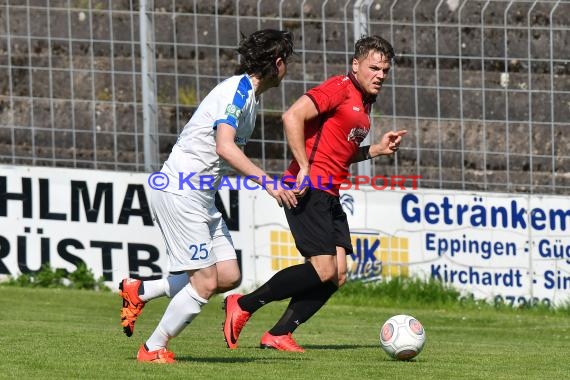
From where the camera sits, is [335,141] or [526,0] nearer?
[335,141]

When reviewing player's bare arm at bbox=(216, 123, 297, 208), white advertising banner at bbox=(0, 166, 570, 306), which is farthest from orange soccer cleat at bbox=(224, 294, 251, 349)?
white advertising banner at bbox=(0, 166, 570, 306)

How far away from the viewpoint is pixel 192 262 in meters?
7.59

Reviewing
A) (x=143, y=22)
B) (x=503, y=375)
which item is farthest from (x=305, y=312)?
(x=143, y=22)

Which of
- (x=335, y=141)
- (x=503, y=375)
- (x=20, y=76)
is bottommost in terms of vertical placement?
(x=503, y=375)

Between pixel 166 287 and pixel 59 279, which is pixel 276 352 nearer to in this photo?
pixel 166 287

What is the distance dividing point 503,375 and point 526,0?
18.3 feet

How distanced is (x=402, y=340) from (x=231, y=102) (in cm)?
178

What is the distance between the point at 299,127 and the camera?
8.68 metres

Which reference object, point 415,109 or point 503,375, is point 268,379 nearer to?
point 503,375

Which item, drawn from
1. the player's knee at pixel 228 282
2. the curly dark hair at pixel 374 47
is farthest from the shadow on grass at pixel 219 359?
the curly dark hair at pixel 374 47

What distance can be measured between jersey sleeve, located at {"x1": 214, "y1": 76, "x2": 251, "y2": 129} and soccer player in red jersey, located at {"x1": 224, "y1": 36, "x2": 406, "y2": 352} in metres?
1.06

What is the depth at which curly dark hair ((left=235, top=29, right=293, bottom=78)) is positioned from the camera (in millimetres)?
7758

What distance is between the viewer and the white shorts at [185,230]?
24.9 ft

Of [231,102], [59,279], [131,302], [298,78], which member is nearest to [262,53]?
Result: [231,102]
